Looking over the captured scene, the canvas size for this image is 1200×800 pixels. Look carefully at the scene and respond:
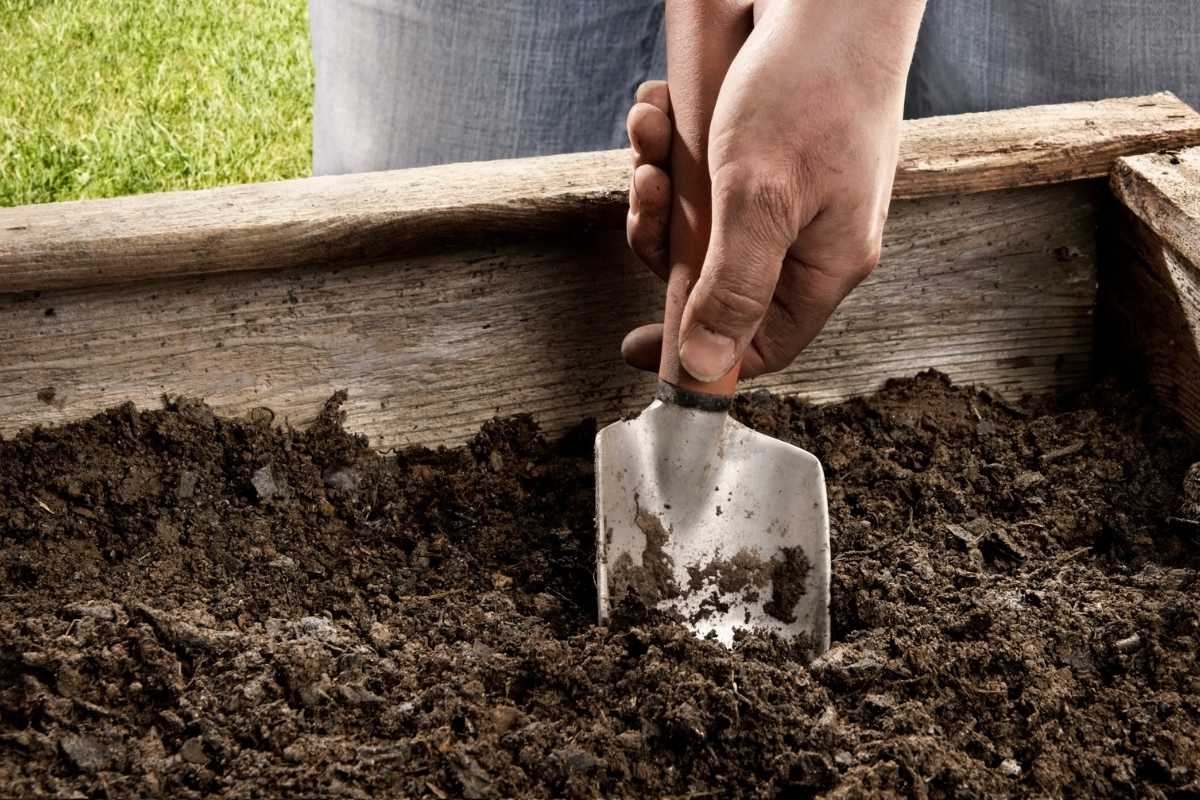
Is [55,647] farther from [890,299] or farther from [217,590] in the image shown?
[890,299]

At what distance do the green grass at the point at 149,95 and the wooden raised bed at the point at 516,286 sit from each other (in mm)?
1953

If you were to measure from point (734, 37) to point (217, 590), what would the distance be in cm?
99

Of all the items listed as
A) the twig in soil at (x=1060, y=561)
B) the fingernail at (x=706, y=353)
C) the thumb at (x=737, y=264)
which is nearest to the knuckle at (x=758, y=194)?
the thumb at (x=737, y=264)

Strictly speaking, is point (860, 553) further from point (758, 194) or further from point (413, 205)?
point (413, 205)

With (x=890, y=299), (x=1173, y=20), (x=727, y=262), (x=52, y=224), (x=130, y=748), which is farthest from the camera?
(x=1173, y=20)

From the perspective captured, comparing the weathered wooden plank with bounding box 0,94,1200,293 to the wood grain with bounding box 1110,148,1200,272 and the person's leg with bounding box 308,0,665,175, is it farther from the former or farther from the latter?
the person's leg with bounding box 308,0,665,175

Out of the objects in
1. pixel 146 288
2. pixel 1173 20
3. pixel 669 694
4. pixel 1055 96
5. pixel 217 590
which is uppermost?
pixel 1173 20

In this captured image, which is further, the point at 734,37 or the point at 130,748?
the point at 734,37

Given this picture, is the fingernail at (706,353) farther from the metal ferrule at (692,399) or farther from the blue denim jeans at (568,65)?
the blue denim jeans at (568,65)

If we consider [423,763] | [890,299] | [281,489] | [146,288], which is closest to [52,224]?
[146,288]

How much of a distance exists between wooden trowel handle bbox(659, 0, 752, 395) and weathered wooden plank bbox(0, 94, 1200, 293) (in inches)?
5.5

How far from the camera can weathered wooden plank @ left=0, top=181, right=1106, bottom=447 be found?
5.40 feet

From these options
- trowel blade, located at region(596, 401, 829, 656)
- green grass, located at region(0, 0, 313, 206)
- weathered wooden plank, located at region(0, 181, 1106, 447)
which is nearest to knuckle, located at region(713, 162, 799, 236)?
trowel blade, located at region(596, 401, 829, 656)

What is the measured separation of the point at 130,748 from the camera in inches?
48.4
